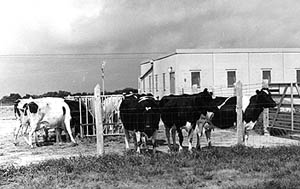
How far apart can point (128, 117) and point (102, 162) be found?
2.89 m

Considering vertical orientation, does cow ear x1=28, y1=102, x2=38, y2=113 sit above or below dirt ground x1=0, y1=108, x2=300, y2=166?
above

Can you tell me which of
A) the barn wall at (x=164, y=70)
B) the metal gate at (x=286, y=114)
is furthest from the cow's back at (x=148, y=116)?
the barn wall at (x=164, y=70)

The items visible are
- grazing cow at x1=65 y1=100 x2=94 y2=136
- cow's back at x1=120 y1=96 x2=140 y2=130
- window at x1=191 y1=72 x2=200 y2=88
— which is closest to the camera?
cow's back at x1=120 y1=96 x2=140 y2=130

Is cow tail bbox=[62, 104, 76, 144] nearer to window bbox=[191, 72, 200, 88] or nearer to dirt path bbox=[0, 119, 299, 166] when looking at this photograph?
dirt path bbox=[0, 119, 299, 166]

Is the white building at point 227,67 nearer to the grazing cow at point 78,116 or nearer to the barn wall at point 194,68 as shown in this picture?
the barn wall at point 194,68

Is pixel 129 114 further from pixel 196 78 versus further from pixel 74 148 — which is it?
pixel 196 78

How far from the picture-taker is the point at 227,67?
29.2 m

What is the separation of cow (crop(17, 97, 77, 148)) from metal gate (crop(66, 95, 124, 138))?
776 millimetres

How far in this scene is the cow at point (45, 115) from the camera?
15.5 metres

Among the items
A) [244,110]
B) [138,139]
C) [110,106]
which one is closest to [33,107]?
[110,106]

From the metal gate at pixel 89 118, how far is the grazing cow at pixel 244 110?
5199 mm

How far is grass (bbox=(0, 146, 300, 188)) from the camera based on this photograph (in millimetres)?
8031

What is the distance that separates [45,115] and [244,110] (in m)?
7.79

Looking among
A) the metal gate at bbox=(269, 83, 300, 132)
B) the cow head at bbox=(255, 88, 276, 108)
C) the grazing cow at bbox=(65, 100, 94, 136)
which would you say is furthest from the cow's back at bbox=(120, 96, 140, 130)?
the metal gate at bbox=(269, 83, 300, 132)
